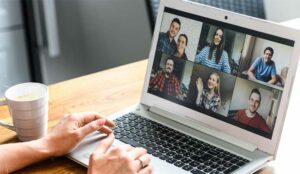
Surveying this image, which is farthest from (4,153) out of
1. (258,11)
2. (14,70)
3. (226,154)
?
(14,70)

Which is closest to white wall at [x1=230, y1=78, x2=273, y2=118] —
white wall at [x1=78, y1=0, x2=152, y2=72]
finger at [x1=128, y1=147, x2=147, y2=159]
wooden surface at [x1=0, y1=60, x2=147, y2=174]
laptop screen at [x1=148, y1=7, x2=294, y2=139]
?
laptop screen at [x1=148, y1=7, x2=294, y2=139]

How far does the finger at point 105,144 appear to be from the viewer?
0.96 metres

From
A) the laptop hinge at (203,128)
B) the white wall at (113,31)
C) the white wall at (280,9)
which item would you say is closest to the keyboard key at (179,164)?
the laptop hinge at (203,128)

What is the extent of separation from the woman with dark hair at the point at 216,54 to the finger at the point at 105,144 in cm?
27

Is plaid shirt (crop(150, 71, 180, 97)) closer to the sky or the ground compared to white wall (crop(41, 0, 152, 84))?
closer to the sky

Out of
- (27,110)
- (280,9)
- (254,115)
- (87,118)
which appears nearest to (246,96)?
(254,115)

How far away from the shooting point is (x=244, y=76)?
1008 mm

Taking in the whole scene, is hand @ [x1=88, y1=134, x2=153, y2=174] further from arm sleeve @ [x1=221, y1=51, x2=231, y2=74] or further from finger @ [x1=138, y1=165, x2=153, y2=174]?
arm sleeve @ [x1=221, y1=51, x2=231, y2=74]

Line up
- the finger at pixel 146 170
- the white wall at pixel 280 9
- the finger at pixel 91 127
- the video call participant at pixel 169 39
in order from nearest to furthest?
the finger at pixel 146 170 → the finger at pixel 91 127 → the video call participant at pixel 169 39 → the white wall at pixel 280 9

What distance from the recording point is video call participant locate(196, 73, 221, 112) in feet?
3.46

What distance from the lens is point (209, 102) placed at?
3.51 ft

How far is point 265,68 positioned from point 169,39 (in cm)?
27

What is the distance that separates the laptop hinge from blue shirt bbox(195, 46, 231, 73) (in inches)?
5.4

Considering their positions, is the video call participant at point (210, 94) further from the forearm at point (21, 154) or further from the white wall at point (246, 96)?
the forearm at point (21, 154)
